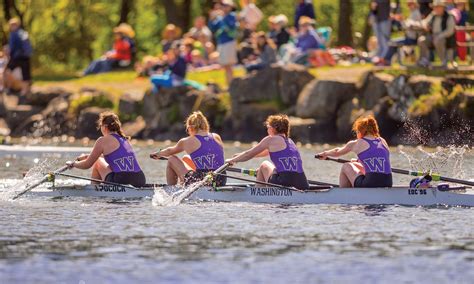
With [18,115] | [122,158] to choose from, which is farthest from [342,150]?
[18,115]

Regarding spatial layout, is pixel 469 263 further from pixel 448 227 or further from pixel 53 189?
pixel 53 189

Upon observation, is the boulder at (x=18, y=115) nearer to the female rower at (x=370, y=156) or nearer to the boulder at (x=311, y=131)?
the boulder at (x=311, y=131)

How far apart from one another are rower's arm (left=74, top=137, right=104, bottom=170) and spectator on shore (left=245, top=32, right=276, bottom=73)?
13847mm

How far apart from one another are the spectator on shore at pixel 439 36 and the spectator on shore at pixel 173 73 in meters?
6.25

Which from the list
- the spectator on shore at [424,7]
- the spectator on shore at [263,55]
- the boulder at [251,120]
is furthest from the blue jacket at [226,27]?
the spectator on shore at [424,7]

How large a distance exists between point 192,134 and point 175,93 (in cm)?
1517

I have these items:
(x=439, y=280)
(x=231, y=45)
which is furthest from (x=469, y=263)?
(x=231, y=45)

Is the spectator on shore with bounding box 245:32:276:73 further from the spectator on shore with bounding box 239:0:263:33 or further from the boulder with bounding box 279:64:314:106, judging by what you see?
the spectator on shore with bounding box 239:0:263:33

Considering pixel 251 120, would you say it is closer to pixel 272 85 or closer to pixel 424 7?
pixel 272 85

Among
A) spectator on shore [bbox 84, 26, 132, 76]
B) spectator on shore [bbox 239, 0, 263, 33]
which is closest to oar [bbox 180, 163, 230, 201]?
spectator on shore [bbox 239, 0, 263, 33]

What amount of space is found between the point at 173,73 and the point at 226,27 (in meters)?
2.12

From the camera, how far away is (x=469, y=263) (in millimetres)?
14336

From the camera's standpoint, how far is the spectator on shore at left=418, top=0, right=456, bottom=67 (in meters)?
31.1

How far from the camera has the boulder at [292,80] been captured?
33.8 meters
